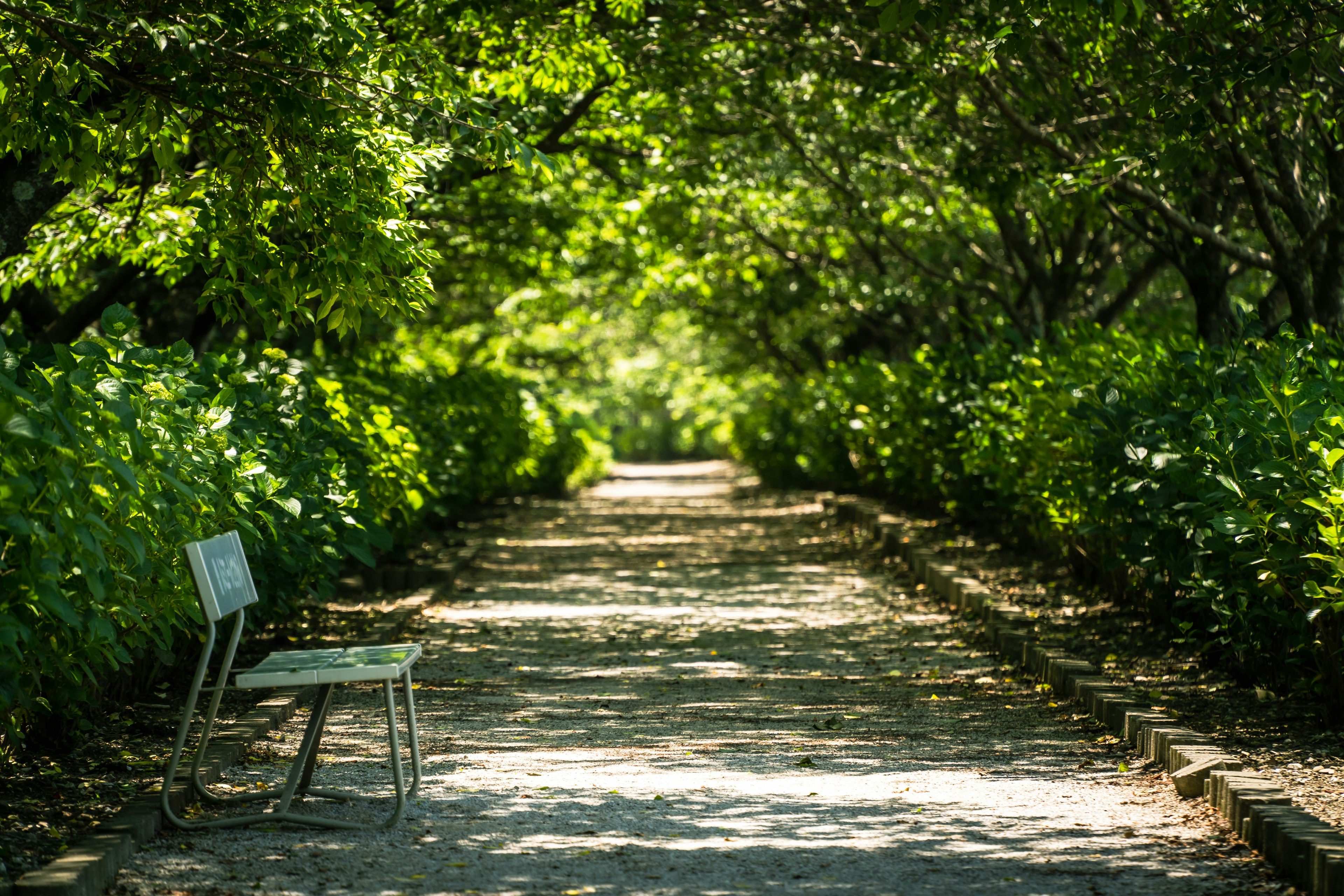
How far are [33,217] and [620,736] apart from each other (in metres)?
4.12

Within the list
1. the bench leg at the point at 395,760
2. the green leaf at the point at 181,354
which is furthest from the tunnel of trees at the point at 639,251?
the bench leg at the point at 395,760

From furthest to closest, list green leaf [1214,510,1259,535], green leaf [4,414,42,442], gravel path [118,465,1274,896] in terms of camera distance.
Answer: green leaf [1214,510,1259,535], gravel path [118,465,1274,896], green leaf [4,414,42,442]

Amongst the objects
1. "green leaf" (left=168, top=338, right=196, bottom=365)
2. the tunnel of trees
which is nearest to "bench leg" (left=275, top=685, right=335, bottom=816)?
the tunnel of trees

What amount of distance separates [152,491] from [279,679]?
1022 millimetres

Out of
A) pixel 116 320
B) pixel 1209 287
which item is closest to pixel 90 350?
pixel 116 320

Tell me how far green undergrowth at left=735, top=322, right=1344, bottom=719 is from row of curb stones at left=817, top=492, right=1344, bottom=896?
591mm

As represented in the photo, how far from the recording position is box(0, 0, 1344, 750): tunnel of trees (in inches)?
207

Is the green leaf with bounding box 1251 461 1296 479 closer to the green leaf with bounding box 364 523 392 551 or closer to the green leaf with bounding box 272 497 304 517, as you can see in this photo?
the green leaf with bounding box 272 497 304 517

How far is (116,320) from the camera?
5.43 metres

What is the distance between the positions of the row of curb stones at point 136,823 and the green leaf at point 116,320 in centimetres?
168

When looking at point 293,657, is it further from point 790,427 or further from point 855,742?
point 790,427

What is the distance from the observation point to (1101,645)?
7.75 meters

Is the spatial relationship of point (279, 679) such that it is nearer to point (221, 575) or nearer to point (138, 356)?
point (221, 575)

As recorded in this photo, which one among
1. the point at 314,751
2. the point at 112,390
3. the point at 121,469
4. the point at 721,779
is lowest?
the point at 721,779
